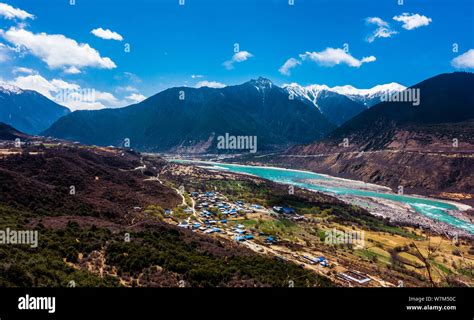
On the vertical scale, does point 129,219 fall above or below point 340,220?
above

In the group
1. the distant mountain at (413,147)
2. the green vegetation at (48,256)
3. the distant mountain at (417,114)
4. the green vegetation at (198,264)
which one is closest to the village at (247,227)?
the green vegetation at (198,264)

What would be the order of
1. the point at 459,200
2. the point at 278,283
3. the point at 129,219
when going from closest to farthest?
1. the point at 278,283
2. the point at 129,219
3. the point at 459,200

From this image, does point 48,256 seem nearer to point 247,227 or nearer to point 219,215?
point 247,227

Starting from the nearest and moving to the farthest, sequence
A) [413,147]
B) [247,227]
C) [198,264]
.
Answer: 1. [198,264]
2. [247,227]
3. [413,147]

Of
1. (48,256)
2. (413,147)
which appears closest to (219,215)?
(48,256)

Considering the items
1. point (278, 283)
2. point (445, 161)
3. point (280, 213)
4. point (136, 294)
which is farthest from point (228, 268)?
point (445, 161)

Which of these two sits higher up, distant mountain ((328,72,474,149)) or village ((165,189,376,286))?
distant mountain ((328,72,474,149))

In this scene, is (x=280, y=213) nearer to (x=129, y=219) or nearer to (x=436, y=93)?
(x=129, y=219)

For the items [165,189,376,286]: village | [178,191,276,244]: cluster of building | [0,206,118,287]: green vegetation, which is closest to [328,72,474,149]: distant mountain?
[165,189,376,286]: village

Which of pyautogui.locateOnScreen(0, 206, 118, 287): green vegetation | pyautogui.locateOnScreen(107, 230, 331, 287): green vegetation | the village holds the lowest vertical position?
the village

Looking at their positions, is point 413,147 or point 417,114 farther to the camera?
point 417,114

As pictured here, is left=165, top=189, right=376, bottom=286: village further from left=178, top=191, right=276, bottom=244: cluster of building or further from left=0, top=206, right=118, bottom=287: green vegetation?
left=0, top=206, right=118, bottom=287: green vegetation
